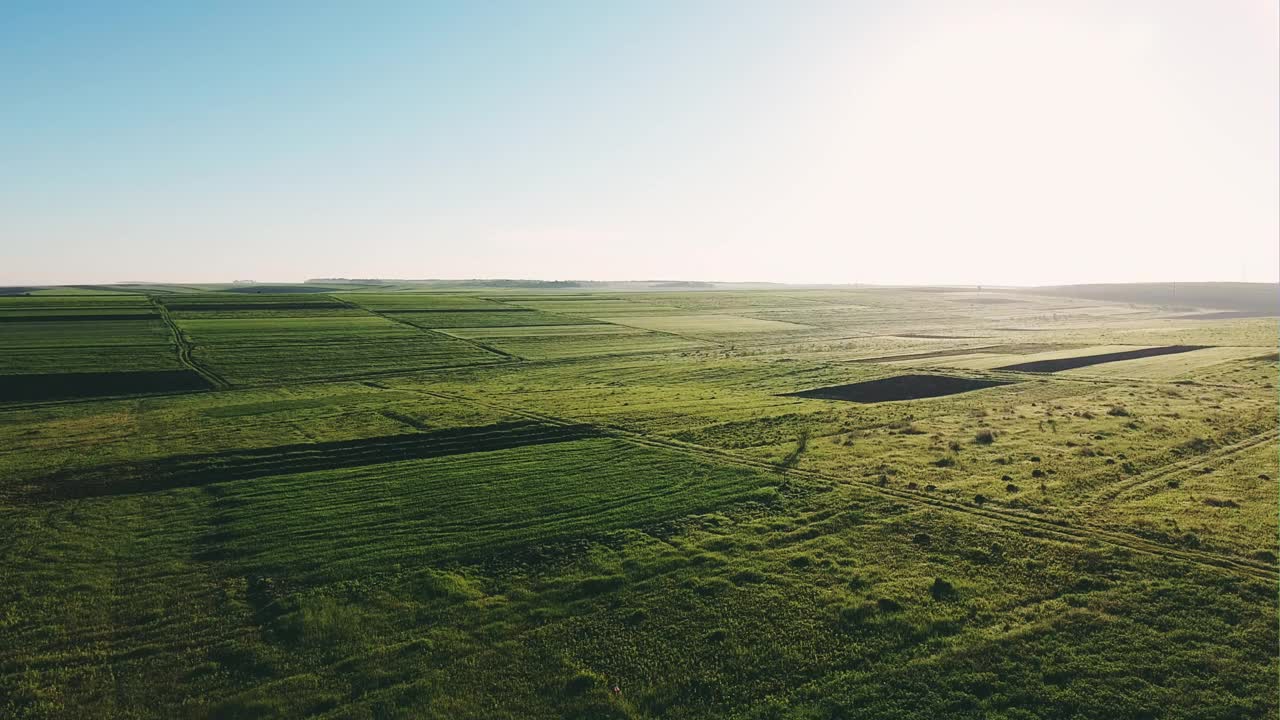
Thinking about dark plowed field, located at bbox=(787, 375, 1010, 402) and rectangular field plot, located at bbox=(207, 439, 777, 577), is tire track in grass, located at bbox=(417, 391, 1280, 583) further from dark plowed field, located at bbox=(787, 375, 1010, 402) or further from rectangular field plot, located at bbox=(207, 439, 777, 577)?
dark plowed field, located at bbox=(787, 375, 1010, 402)

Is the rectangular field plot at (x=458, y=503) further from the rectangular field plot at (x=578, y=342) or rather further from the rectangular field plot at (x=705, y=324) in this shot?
the rectangular field plot at (x=705, y=324)

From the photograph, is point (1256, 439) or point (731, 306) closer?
point (1256, 439)

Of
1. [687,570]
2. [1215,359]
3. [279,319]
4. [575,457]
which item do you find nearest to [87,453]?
[575,457]

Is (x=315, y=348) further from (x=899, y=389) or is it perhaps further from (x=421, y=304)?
(x=421, y=304)

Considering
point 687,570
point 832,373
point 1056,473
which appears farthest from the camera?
point 832,373

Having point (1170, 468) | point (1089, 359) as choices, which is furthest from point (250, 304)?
point (1170, 468)

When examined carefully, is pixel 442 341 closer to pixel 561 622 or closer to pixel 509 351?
pixel 509 351
